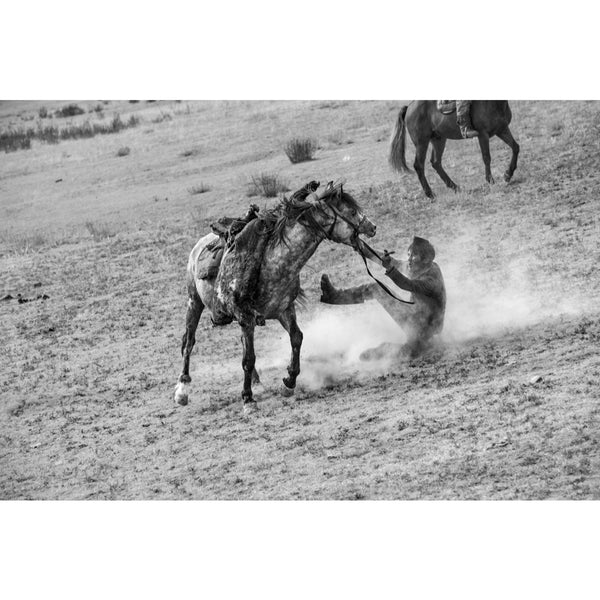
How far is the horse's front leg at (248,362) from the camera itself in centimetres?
773

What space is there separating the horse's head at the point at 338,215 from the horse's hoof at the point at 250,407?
3.93ft

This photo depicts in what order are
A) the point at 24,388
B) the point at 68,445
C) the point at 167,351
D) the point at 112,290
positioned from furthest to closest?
the point at 112,290
the point at 167,351
the point at 24,388
the point at 68,445

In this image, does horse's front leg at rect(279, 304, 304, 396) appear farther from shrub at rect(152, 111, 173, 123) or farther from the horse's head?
shrub at rect(152, 111, 173, 123)

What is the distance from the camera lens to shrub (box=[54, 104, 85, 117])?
899cm

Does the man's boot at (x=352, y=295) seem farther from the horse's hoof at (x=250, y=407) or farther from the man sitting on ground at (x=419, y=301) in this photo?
the horse's hoof at (x=250, y=407)

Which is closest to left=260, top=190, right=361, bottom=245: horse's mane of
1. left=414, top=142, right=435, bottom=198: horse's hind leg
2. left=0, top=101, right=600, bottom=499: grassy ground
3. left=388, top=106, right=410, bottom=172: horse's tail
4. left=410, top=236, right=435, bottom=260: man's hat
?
left=410, top=236, right=435, bottom=260: man's hat

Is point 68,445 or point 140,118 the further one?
A: point 140,118

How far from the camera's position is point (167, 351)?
8844 mm

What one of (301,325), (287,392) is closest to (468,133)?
(301,325)

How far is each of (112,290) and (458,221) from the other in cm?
276

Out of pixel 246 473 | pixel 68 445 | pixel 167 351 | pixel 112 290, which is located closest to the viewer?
pixel 246 473

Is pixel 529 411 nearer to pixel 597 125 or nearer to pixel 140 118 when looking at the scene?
pixel 597 125

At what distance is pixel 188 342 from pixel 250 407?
71 cm

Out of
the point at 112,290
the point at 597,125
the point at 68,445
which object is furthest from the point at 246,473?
the point at 597,125
